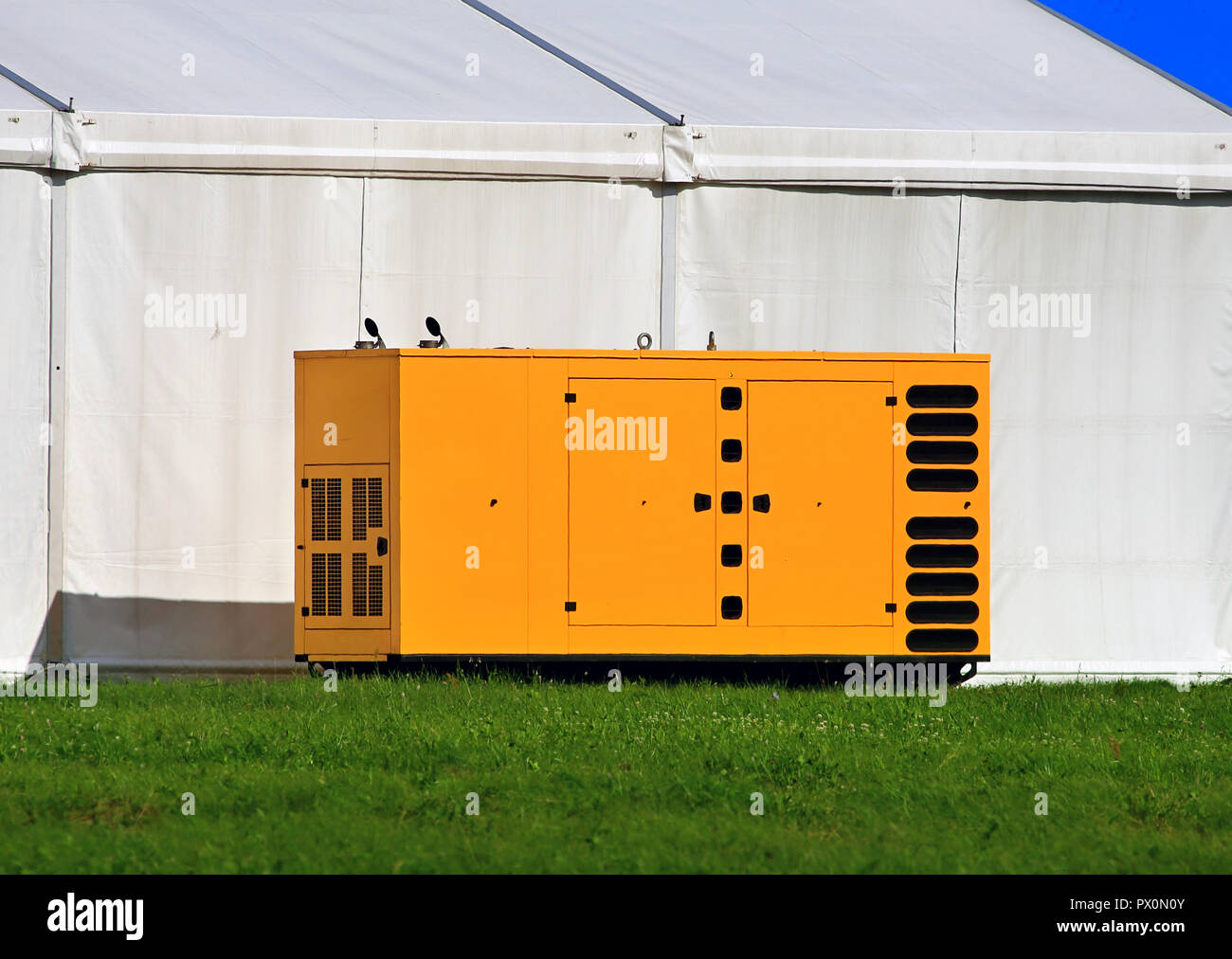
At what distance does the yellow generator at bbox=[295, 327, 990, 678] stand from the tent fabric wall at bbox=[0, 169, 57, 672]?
281 cm

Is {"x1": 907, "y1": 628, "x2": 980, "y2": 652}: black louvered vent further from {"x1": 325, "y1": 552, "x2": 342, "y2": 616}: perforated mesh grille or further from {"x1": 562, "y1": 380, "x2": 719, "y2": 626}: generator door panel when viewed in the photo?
{"x1": 325, "y1": 552, "x2": 342, "y2": 616}: perforated mesh grille

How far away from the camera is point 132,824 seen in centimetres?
597

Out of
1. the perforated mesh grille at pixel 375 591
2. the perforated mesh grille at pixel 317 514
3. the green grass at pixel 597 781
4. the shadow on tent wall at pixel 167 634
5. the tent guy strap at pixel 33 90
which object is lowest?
the green grass at pixel 597 781

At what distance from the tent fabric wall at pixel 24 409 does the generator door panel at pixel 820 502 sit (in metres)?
6.08

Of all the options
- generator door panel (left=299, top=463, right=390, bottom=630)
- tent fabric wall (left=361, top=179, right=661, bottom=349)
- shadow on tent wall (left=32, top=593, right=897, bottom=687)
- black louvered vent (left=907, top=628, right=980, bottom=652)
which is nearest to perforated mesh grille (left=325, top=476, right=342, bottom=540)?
generator door panel (left=299, top=463, right=390, bottom=630)

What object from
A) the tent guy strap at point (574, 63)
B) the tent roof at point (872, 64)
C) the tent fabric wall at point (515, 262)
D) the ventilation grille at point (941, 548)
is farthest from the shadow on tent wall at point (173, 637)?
the tent roof at point (872, 64)

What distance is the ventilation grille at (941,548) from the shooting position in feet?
32.4

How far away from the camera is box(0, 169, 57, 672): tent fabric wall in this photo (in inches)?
435

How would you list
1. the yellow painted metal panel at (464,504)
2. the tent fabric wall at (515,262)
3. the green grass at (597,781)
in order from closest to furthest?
the green grass at (597,781) < the yellow painted metal panel at (464,504) < the tent fabric wall at (515,262)

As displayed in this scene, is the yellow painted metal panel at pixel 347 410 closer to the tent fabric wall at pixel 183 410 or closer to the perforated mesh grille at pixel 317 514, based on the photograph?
the perforated mesh grille at pixel 317 514

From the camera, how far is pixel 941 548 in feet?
32.4

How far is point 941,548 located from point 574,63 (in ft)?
20.3
